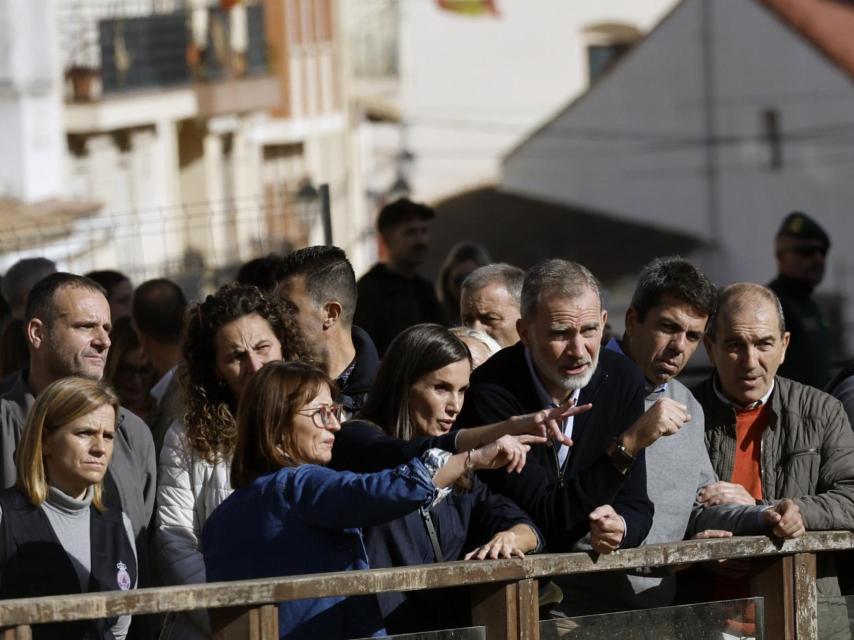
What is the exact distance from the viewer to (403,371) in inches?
220

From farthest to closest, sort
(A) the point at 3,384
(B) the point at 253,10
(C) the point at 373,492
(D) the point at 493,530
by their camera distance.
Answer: (B) the point at 253,10 → (A) the point at 3,384 → (D) the point at 493,530 → (C) the point at 373,492

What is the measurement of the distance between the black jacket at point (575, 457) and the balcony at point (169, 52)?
17.8m

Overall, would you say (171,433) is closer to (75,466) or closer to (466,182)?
(75,466)

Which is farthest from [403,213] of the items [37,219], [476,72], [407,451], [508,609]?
[476,72]

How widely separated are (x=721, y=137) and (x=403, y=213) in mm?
29454

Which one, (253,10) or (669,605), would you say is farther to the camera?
(253,10)

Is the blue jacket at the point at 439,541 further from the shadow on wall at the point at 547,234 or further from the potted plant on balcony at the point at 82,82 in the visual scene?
the shadow on wall at the point at 547,234

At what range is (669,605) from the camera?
5797 mm

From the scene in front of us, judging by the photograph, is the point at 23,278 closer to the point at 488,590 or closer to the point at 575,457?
the point at 575,457

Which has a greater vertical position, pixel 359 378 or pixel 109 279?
pixel 109 279

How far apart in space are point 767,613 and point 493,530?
1003 mm

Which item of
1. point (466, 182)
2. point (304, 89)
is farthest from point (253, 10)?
point (466, 182)

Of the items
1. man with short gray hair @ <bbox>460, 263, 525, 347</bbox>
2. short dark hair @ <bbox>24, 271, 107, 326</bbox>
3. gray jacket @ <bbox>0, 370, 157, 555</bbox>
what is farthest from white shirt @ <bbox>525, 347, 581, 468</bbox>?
man with short gray hair @ <bbox>460, 263, 525, 347</bbox>

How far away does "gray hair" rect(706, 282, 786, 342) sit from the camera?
6.25 m
